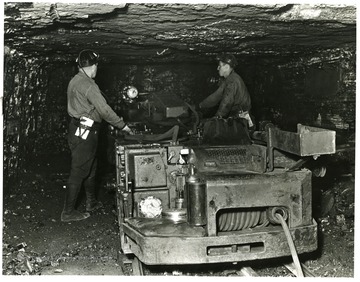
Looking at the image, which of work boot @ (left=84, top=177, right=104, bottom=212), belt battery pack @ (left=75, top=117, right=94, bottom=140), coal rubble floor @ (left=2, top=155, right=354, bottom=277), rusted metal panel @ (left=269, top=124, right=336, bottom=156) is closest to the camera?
rusted metal panel @ (left=269, top=124, right=336, bottom=156)

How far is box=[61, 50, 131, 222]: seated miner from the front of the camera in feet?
17.4

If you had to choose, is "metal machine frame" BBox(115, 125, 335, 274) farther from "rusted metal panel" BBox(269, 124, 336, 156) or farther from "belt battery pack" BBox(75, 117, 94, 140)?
"belt battery pack" BBox(75, 117, 94, 140)

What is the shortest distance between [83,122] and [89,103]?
0.87ft

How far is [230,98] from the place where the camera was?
21.0ft

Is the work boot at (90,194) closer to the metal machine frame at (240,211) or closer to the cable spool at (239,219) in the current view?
the metal machine frame at (240,211)

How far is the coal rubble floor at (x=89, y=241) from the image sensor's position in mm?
4055

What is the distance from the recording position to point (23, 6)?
13.0 ft

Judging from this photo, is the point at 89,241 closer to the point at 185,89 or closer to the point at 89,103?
the point at 89,103

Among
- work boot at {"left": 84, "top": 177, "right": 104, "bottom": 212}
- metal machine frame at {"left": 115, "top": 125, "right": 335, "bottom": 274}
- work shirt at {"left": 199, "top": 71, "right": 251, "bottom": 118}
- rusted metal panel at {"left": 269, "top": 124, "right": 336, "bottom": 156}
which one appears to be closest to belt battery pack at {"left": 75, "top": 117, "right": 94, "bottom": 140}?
work boot at {"left": 84, "top": 177, "right": 104, "bottom": 212}

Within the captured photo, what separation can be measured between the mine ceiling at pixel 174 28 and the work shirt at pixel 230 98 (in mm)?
650

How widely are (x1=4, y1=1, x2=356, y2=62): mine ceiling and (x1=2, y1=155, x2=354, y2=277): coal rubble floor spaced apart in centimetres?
220

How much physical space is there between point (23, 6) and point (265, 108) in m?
7.17

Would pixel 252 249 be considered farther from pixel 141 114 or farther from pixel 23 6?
pixel 141 114

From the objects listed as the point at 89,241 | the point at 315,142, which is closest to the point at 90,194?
the point at 89,241
